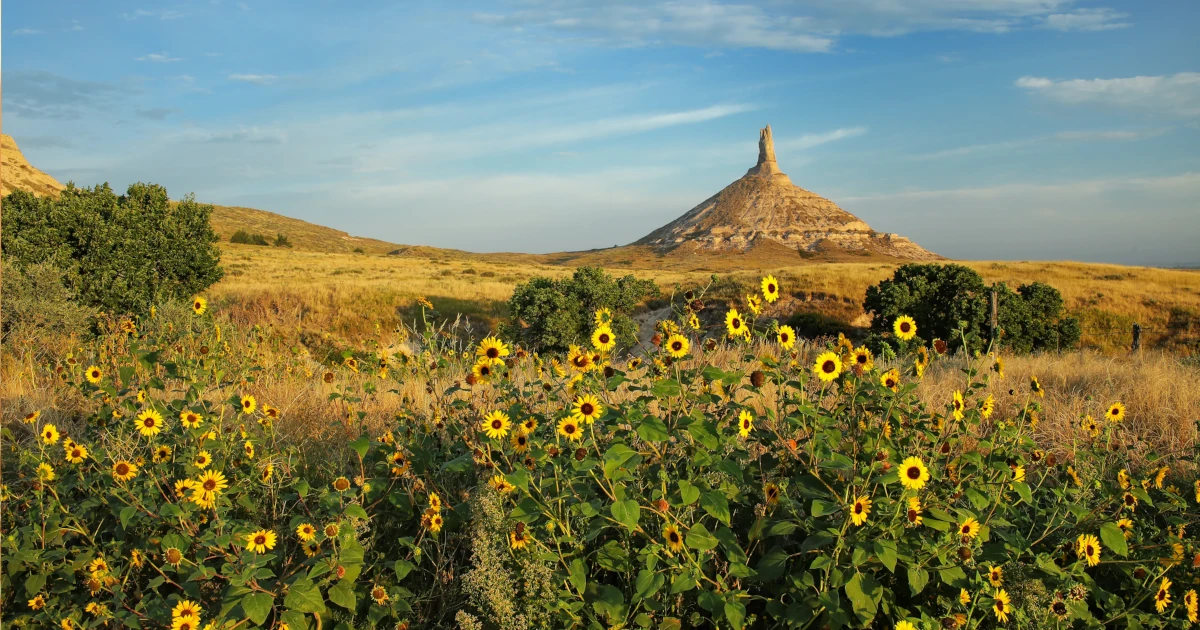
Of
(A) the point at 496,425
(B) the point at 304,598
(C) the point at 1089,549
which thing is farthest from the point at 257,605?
(C) the point at 1089,549

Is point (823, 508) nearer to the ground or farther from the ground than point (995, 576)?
farther from the ground

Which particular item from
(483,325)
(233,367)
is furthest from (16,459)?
(483,325)

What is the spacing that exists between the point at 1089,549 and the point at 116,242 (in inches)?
821

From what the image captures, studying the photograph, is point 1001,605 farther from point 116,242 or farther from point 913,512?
point 116,242

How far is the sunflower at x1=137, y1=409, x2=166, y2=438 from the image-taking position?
9.14 ft

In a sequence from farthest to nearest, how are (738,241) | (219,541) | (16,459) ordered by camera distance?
(738,241)
(16,459)
(219,541)

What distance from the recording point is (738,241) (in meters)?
133

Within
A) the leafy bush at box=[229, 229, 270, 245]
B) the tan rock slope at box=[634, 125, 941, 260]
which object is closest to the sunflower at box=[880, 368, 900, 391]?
the leafy bush at box=[229, 229, 270, 245]

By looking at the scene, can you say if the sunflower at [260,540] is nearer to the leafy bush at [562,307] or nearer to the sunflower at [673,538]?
the sunflower at [673,538]

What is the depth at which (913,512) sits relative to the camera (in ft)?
7.30

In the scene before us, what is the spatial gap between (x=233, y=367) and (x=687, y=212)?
6522 inches

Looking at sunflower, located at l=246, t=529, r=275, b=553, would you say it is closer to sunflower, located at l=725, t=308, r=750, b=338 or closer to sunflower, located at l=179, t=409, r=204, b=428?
sunflower, located at l=179, t=409, r=204, b=428

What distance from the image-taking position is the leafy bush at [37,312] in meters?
8.80

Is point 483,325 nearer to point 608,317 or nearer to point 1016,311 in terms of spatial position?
point 1016,311
